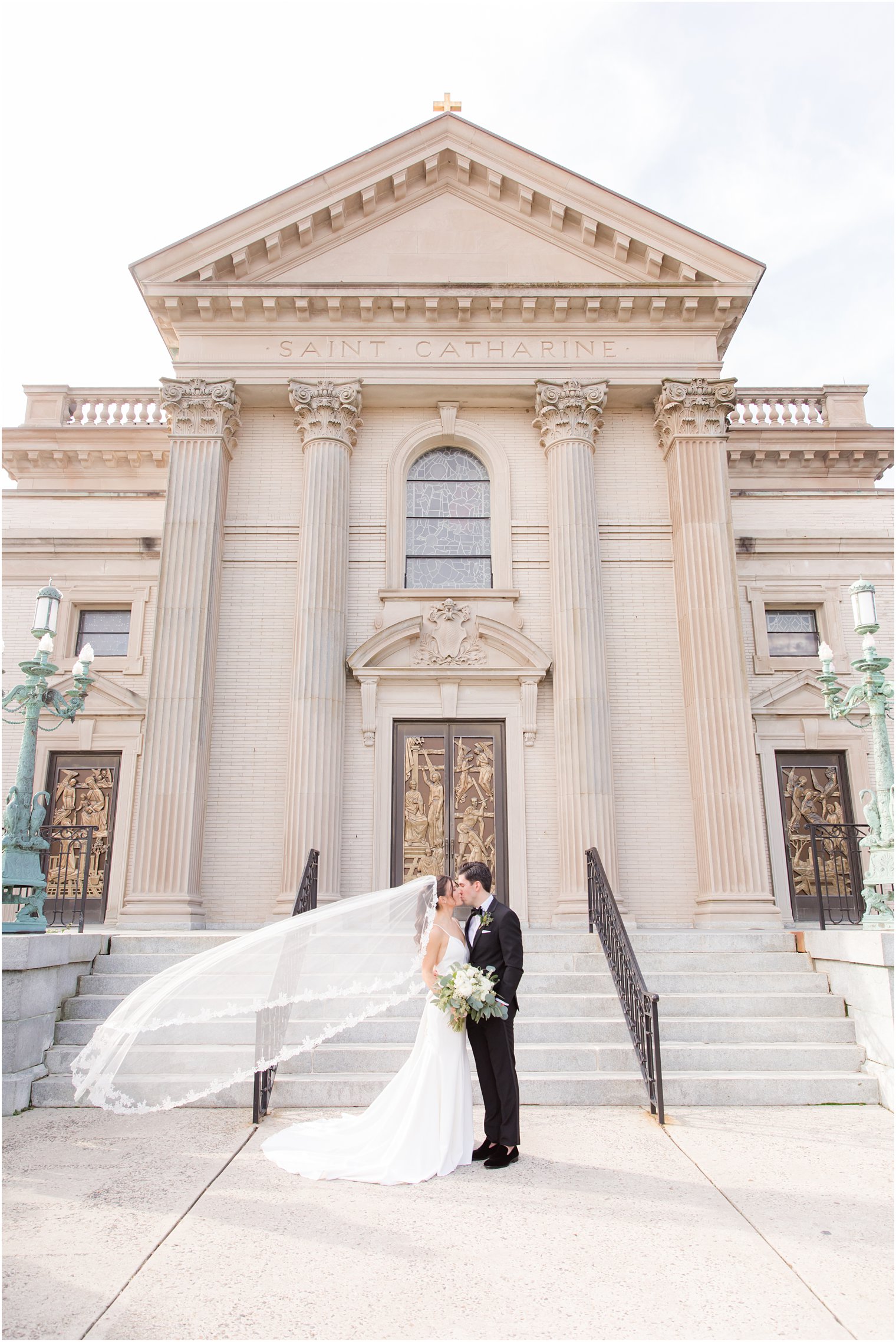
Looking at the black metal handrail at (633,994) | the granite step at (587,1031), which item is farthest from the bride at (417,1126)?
the granite step at (587,1031)

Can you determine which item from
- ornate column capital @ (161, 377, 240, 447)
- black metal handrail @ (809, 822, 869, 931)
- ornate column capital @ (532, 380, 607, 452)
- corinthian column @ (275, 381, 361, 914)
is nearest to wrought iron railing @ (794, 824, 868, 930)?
black metal handrail @ (809, 822, 869, 931)

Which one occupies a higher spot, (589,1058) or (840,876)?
(840,876)

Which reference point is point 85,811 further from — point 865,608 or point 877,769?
point 865,608

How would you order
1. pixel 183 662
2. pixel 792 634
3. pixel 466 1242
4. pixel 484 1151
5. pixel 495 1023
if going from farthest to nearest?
pixel 792 634
pixel 183 662
pixel 495 1023
pixel 484 1151
pixel 466 1242

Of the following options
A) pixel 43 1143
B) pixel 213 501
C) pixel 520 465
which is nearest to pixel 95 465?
pixel 213 501

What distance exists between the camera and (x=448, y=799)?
14117 mm

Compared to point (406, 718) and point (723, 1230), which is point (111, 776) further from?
point (723, 1230)

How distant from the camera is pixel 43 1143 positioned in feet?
22.2

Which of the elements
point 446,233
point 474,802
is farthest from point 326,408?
point 474,802

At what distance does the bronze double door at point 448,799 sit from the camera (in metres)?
13.8

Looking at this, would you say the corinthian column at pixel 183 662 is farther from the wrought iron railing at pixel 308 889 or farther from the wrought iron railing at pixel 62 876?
the wrought iron railing at pixel 308 889

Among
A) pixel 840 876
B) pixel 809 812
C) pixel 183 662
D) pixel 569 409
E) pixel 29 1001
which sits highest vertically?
pixel 569 409

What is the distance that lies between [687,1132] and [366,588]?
392 inches

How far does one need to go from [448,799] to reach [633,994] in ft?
19.7
